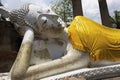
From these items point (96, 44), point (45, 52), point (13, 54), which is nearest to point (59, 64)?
point (45, 52)

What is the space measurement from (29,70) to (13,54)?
1423 millimetres

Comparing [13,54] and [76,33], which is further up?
[76,33]

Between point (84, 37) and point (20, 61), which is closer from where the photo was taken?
point (20, 61)

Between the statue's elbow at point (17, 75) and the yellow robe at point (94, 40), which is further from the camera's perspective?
the yellow robe at point (94, 40)

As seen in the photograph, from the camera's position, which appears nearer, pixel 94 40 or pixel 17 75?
pixel 17 75

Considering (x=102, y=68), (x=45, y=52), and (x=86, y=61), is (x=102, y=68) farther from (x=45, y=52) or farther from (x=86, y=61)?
(x=45, y=52)

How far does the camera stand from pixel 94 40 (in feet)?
11.8

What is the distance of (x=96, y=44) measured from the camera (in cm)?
358

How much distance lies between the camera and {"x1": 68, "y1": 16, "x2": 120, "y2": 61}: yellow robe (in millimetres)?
3562

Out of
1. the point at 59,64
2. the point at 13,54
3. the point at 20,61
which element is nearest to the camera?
the point at 20,61

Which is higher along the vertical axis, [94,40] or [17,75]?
[94,40]

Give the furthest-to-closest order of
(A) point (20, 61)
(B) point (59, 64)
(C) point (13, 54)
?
(C) point (13, 54) → (B) point (59, 64) → (A) point (20, 61)

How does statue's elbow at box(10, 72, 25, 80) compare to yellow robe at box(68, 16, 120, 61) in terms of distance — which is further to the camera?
yellow robe at box(68, 16, 120, 61)

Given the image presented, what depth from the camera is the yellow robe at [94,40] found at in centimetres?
356
